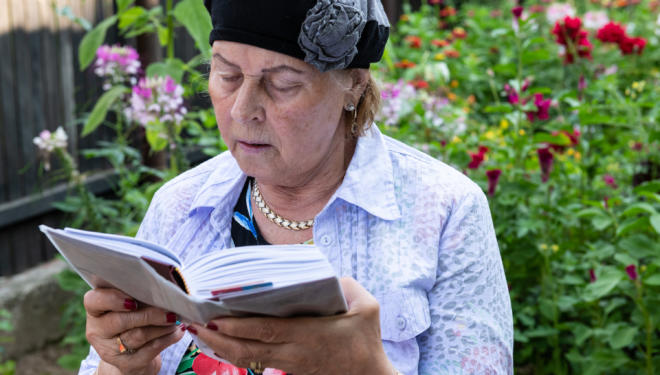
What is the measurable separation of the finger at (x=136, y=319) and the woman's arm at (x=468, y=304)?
0.58 meters

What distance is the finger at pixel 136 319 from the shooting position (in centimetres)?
129

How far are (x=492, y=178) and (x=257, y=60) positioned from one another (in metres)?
1.30

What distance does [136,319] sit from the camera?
4.28ft

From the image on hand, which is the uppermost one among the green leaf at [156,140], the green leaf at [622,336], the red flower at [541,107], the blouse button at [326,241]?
the red flower at [541,107]

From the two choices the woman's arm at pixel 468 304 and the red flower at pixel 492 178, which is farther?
the red flower at pixel 492 178

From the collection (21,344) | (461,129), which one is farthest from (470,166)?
(21,344)

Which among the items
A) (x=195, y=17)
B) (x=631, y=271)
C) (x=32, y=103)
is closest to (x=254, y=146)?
(x=195, y=17)

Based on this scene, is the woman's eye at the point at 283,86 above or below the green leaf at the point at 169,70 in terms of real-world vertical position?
above

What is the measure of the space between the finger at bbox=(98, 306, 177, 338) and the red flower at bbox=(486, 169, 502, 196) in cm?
146

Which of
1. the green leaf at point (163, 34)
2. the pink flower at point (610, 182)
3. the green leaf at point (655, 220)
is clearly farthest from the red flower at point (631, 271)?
the green leaf at point (163, 34)

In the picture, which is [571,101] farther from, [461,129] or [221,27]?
[221,27]

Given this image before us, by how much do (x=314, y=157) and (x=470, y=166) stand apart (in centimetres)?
113

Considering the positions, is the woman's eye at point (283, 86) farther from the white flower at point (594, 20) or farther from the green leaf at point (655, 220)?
the white flower at point (594, 20)

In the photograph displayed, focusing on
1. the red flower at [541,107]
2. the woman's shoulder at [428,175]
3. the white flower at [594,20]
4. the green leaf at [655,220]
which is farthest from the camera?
the white flower at [594,20]
